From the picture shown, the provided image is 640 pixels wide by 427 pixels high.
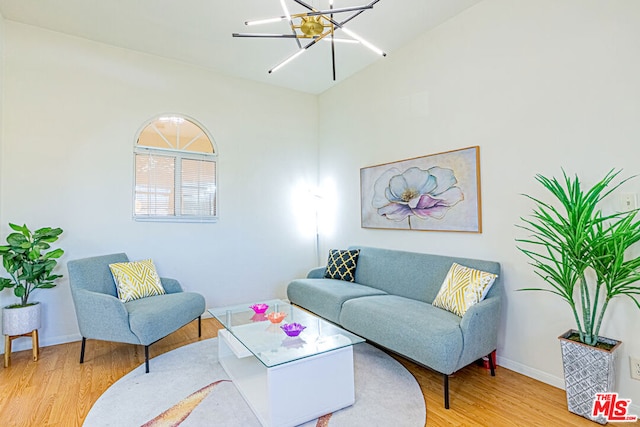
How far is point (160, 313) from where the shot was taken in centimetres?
258

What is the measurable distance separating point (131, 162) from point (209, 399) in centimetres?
254

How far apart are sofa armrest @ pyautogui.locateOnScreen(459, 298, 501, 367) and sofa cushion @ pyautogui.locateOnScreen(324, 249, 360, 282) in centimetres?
159

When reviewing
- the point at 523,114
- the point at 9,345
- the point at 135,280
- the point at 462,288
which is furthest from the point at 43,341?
the point at 523,114

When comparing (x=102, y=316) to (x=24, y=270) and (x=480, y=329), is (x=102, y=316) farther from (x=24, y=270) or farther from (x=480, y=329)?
(x=480, y=329)

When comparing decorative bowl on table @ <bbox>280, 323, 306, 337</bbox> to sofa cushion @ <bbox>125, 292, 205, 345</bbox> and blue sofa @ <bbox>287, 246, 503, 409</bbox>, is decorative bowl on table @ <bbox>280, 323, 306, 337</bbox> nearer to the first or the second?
blue sofa @ <bbox>287, 246, 503, 409</bbox>

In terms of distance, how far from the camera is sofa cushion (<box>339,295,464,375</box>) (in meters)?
2.01

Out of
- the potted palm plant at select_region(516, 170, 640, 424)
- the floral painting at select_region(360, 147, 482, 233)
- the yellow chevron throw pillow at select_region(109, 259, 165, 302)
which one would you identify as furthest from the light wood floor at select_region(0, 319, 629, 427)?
the floral painting at select_region(360, 147, 482, 233)

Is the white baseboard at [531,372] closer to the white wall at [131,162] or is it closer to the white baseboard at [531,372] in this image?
the white baseboard at [531,372]

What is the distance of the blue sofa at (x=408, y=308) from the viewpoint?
2.06 metres

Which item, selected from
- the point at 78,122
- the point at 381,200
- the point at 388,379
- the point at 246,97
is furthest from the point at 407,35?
the point at 78,122

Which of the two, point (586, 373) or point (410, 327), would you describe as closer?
point (586, 373)

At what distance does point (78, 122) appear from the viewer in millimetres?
3176

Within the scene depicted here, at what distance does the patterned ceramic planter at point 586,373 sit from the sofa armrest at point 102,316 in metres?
2.92

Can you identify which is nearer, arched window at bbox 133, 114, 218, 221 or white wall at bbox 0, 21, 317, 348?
white wall at bbox 0, 21, 317, 348
